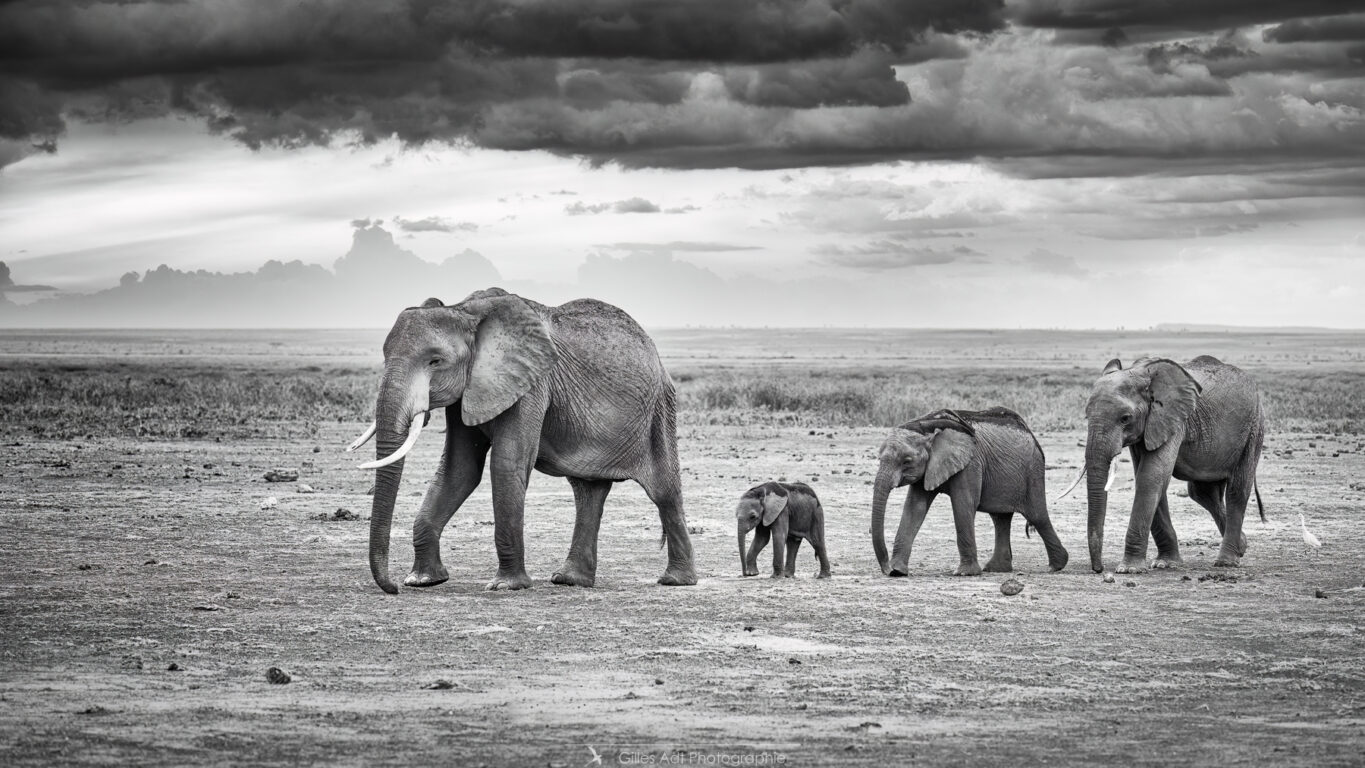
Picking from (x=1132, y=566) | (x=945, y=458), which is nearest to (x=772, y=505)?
(x=945, y=458)

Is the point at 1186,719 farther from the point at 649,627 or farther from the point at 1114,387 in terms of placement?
the point at 1114,387

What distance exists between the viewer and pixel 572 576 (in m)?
15.0

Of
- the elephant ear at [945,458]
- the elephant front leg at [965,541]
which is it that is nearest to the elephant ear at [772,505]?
the elephant ear at [945,458]

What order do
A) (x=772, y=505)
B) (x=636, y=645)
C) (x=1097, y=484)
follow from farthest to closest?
(x=1097, y=484)
(x=772, y=505)
(x=636, y=645)

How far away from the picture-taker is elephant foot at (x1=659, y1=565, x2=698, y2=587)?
1528 cm

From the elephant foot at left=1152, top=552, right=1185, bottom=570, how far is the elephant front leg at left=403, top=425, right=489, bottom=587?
25.8ft

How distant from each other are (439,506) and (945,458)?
18.1 ft

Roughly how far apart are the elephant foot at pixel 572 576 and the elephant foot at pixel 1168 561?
6.66 meters

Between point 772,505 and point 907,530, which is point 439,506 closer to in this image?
point 772,505

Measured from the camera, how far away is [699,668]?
1118 cm

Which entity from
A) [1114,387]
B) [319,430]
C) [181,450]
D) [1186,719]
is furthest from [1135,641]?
[319,430]

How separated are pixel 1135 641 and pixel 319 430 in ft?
90.1

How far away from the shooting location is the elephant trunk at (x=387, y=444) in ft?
45.1

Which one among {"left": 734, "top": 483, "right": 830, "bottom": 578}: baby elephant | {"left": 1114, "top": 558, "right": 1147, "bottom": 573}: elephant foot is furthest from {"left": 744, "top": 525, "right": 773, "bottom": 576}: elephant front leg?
{"left": 1114, "top": 558, "right": 1147, "bottom": 573}: elephant foot
